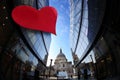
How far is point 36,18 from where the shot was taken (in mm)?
5949

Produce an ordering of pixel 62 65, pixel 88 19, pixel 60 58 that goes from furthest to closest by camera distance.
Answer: pixel 60 58, pixel 62 65, pixel 88 19

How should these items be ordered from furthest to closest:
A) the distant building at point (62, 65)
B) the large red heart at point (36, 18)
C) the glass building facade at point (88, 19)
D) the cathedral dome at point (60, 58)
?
the cathedral dome at point (60, 58) < the distant building at point (62, 65) < the glass building facade at point (88, 19) < the large red heart at point (36, 18)

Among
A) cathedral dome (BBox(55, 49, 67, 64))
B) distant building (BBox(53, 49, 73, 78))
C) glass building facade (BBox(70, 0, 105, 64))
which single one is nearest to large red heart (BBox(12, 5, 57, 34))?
glass building facade (BBox(70, 0, 105, 64))

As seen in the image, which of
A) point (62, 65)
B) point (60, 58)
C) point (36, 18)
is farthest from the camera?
point (60, 58)

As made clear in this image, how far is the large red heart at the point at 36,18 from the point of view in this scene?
19.4 ft

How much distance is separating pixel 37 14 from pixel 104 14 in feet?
14.3

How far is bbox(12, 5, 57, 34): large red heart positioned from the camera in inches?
232

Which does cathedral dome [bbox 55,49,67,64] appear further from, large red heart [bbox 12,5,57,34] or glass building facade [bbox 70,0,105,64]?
large red heart [bbox 12,5,57,34]

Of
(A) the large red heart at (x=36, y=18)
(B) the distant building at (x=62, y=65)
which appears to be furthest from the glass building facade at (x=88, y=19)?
(B) the distant building at (x=62, y=65)

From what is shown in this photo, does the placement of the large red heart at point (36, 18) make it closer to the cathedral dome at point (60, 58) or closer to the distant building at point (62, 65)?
the distant building at point (62, 65)

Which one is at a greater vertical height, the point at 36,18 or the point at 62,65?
the point at 62,65

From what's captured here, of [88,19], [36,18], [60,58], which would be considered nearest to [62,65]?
[60,58]

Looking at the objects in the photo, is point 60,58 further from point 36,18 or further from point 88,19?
point 36,18

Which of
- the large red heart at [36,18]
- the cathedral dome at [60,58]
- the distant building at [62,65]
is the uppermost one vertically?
the cathedral dome at [60,58]
